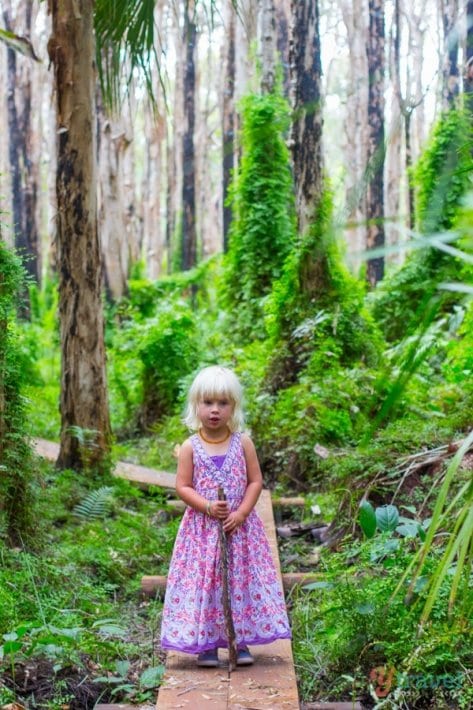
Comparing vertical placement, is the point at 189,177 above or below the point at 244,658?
above

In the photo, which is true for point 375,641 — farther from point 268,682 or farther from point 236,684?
point 236,684

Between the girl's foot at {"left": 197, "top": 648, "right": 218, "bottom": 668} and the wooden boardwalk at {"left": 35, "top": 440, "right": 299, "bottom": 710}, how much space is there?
0.03 m

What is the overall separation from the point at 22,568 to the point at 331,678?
1.91m

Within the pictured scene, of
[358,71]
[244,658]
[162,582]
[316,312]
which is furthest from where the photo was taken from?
[358,71]

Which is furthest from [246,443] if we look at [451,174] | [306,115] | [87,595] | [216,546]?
[306,115]

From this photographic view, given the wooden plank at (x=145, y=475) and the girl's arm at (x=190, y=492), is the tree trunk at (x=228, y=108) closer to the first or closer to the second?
the wooden plank at (x=145, y=475)

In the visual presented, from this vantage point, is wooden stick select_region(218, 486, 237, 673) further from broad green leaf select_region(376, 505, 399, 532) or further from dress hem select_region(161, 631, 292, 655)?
broad green leaf select_region(376, 505, 399, 532)

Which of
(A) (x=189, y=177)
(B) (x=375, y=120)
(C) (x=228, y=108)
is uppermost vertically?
(C) (x=228, y=108)

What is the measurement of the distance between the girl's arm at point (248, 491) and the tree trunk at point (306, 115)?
6881 mm

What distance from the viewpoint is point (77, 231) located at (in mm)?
8047

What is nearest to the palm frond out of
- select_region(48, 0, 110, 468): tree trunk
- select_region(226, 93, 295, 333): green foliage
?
select_region(48, 0, 110, 468): tree trunk

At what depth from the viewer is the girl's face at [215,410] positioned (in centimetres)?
418

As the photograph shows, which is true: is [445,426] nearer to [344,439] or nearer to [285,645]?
[344,439]

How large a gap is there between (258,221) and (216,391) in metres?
11.0
